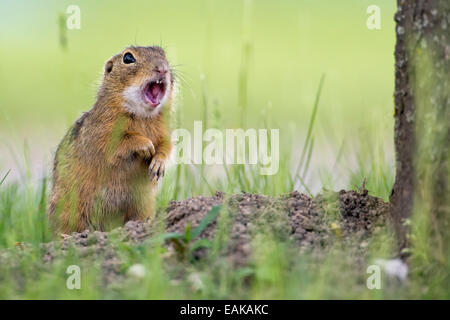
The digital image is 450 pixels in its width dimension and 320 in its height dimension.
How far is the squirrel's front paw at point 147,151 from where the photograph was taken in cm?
521

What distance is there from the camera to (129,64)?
5.62m

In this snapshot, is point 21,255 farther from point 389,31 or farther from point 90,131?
point 389,31

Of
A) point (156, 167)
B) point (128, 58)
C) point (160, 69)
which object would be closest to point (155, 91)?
point (160, 69)

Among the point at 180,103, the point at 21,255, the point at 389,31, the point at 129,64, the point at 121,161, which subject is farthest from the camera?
the point at 389,31

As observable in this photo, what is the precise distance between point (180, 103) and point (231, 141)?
60 centimetres

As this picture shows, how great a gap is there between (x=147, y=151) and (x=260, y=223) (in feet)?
5.08

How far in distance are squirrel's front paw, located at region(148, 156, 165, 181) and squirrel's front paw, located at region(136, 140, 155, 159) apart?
6cm

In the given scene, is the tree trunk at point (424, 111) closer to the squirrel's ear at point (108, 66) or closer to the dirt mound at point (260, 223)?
the dirt mound at point (260, 223)

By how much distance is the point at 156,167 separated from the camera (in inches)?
206

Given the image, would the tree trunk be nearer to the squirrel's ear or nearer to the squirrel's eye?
the squirrel's eye

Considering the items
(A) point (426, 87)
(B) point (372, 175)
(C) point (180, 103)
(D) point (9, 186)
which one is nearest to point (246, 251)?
(A) point (426, 87)

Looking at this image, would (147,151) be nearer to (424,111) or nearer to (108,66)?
(108,66)

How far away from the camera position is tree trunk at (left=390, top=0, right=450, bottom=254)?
3492 millimetres

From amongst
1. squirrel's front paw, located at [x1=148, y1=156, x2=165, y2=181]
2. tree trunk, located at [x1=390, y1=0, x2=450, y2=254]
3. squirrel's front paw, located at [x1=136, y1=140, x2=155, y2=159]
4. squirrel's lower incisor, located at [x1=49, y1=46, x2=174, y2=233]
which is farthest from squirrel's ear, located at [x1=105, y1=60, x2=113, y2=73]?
tree trunk, located at [x1=390, y1=0, x2=450, y2=254]
